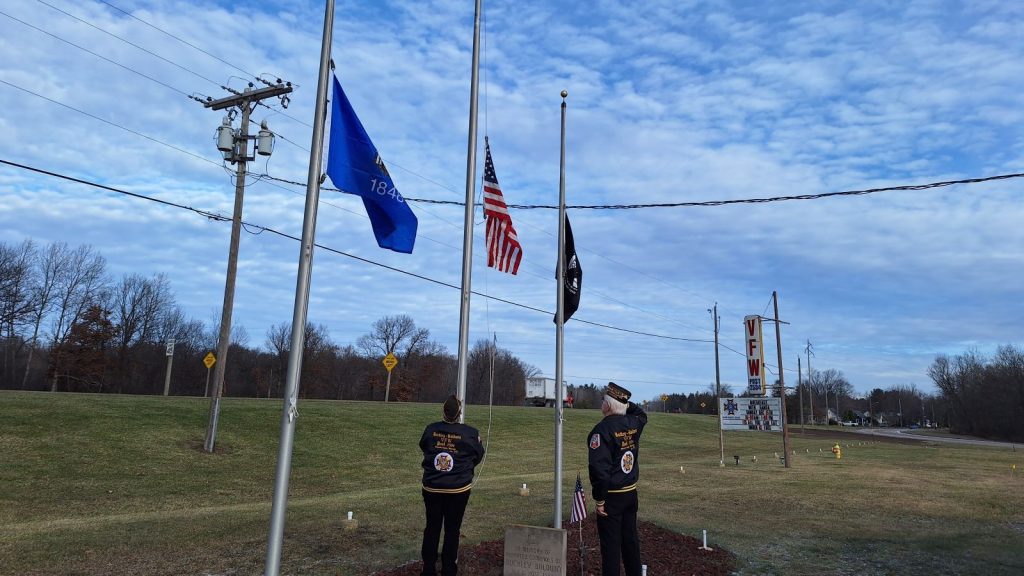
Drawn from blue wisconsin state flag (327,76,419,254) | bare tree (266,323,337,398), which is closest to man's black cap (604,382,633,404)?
blue wisconsin state flag (327,76,419,254)

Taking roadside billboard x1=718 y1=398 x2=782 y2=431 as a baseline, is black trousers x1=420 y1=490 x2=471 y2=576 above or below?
below

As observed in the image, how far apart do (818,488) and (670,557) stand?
471 inches

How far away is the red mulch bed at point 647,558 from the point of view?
788cm

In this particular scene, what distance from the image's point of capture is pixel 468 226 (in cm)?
922

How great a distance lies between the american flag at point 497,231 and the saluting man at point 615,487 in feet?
11.7

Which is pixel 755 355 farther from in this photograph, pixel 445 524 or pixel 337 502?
pixel 445 524

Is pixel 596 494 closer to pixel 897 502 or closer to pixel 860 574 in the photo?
pixel 860 574

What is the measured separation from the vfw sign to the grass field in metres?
3.55

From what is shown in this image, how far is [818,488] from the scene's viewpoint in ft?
61.0

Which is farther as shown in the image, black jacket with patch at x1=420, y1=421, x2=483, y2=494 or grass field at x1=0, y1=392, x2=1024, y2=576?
grass field at x1=0, y1=392, x2=1024, y2=576

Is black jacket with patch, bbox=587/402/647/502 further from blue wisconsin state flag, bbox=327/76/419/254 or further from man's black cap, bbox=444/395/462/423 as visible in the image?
blue wisconsin state flag, bbox=327/76/419/254

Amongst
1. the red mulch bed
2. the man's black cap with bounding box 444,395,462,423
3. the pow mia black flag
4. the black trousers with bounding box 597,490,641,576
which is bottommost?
the red mulch bed

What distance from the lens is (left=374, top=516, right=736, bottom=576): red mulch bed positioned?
7879 mm

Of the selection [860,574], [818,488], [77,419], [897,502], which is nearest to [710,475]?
[818,488]
